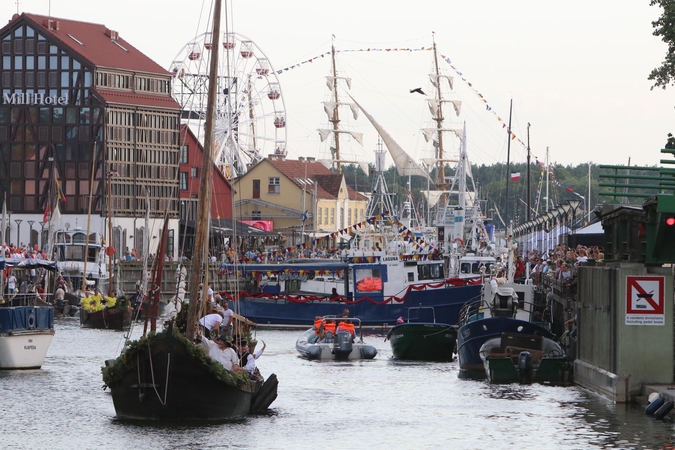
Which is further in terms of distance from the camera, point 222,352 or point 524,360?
point 524,360

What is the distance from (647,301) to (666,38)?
42.1 ft

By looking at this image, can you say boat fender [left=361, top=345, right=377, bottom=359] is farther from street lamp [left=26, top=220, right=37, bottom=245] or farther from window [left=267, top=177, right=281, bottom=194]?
window [left=267, top=177, right=281, bottom=194]

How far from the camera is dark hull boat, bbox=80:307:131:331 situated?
76312 mm

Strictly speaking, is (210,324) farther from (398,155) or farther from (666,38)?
(398,155)

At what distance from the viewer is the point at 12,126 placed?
4786 inches

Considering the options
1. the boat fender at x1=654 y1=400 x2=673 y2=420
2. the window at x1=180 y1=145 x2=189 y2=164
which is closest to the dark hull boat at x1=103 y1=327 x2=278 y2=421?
the boat fender at x1=654 y1=400 x2=673 y2=420

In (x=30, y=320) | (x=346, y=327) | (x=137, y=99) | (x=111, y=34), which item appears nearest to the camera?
(x=30, y=320)

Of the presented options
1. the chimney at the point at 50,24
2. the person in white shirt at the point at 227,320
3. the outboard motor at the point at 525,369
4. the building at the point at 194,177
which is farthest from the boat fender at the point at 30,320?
the building at the point at 194,177

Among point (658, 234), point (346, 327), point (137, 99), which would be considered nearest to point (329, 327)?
point (346, 327)

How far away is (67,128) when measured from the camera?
12069 cm

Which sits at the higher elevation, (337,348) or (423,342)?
(423,342)

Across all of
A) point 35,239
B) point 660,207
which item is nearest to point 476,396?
point 660,207

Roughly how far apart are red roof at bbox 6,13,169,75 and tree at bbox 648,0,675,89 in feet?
262

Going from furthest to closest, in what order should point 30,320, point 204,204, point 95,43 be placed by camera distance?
point 95,43 < point 30,320 < point 204,204
